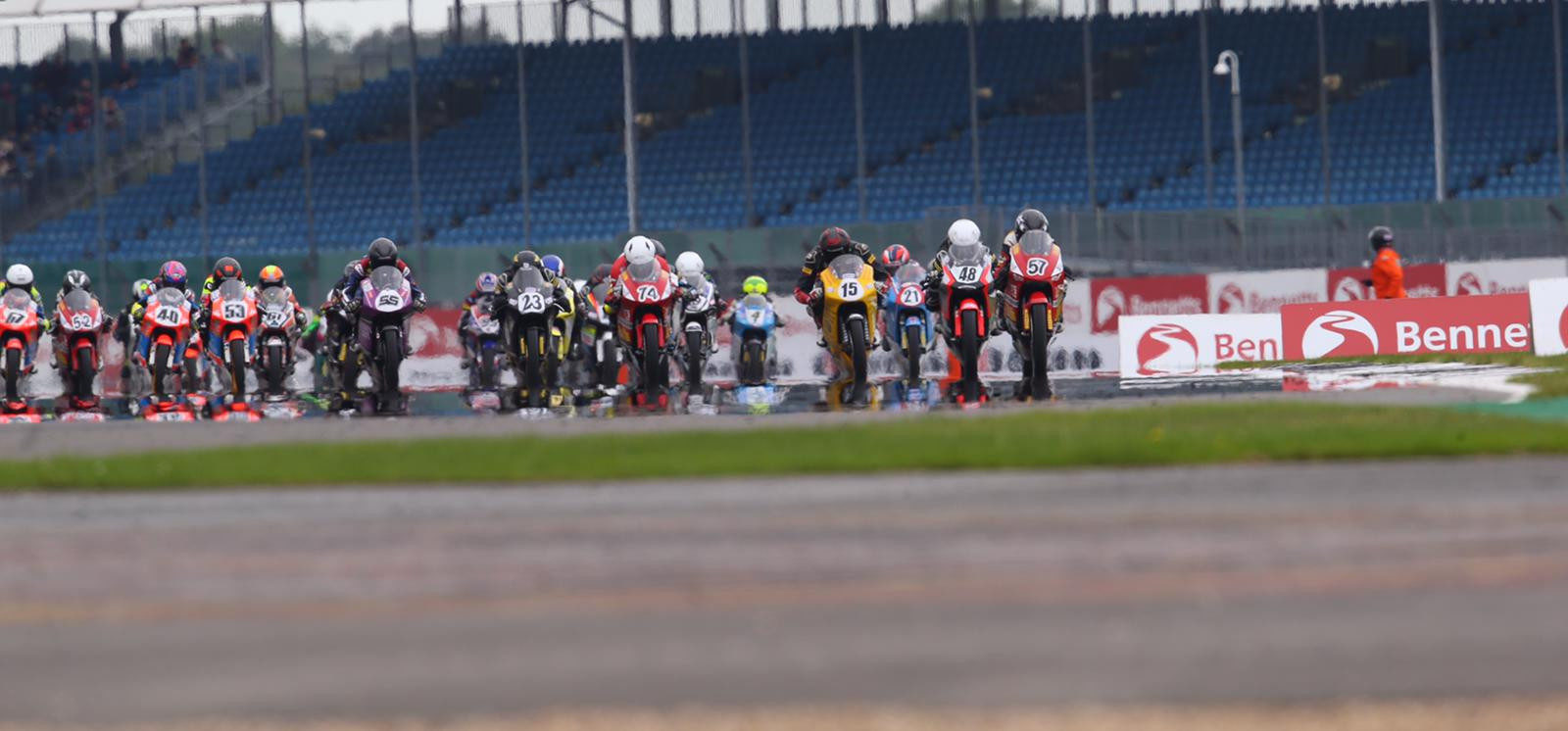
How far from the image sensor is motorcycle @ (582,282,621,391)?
93.5ft

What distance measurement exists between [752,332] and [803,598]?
17.9 m

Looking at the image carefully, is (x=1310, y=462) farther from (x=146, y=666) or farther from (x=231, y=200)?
(x=231, y=200)

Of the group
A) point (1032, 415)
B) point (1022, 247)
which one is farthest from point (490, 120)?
point (1032, 415)

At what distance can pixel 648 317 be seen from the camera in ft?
82.4

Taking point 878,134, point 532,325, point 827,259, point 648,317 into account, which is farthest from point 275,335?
point 878,134

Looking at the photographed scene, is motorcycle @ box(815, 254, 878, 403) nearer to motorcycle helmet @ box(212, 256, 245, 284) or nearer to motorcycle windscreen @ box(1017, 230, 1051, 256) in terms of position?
motorcycle windscreen @ box(1017, 230, 1051, 256)

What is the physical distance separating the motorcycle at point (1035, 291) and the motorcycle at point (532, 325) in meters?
5.19

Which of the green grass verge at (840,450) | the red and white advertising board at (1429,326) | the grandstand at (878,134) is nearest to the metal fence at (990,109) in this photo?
the grandstand at (878,134)

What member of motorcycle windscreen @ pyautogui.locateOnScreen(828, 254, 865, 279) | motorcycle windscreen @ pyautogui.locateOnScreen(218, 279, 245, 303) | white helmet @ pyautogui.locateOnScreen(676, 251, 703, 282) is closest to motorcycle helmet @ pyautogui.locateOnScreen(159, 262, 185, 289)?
motorcycle windscreen @ pyautogui.locateOnScreen(218, 279, 245, 303)

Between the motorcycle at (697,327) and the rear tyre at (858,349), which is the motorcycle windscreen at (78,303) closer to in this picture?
the motorcycle at (697,327)

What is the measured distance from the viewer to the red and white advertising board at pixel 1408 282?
121ft

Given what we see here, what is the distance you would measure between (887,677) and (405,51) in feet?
185

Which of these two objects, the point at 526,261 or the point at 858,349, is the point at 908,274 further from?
the point at 526,261

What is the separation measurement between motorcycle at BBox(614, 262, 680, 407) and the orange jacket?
9130mm
